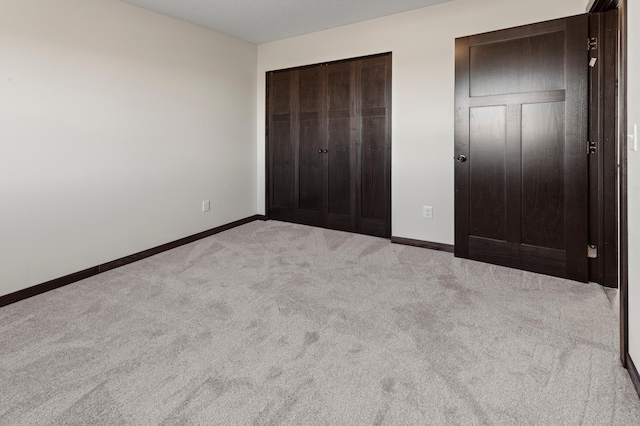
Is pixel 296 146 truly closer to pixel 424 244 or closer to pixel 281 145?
pixel 281 145

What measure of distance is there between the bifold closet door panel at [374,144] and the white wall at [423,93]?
0.11 meters

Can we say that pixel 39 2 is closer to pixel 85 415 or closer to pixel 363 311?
pixel 85 415

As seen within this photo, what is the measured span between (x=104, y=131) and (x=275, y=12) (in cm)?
190

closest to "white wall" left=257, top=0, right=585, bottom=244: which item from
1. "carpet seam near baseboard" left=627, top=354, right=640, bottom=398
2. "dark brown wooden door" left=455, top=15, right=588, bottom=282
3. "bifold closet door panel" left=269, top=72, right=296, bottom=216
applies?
"dark brown wooden door" left=455, top=15, right=588, bottom=282

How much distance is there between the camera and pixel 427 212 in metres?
3.87

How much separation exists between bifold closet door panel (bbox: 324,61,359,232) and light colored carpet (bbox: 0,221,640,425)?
4.55ft

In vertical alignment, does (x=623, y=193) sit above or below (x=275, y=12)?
below

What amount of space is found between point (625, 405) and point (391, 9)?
3515 millimetres

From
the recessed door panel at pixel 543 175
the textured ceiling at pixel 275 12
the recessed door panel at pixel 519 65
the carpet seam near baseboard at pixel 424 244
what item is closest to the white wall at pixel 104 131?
the textured ceiling at pixel 275 12

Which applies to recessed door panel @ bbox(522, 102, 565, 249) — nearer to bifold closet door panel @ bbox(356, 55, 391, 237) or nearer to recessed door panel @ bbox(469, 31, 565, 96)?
recessed door panel @ bbox(469, 31, 565, 96)

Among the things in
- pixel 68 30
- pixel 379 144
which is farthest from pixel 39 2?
pixel 379 144

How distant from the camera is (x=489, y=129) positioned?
3213 mm

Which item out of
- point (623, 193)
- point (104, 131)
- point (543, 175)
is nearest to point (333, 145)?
point (543, 175)

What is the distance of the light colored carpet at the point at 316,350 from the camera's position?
5.03ft
